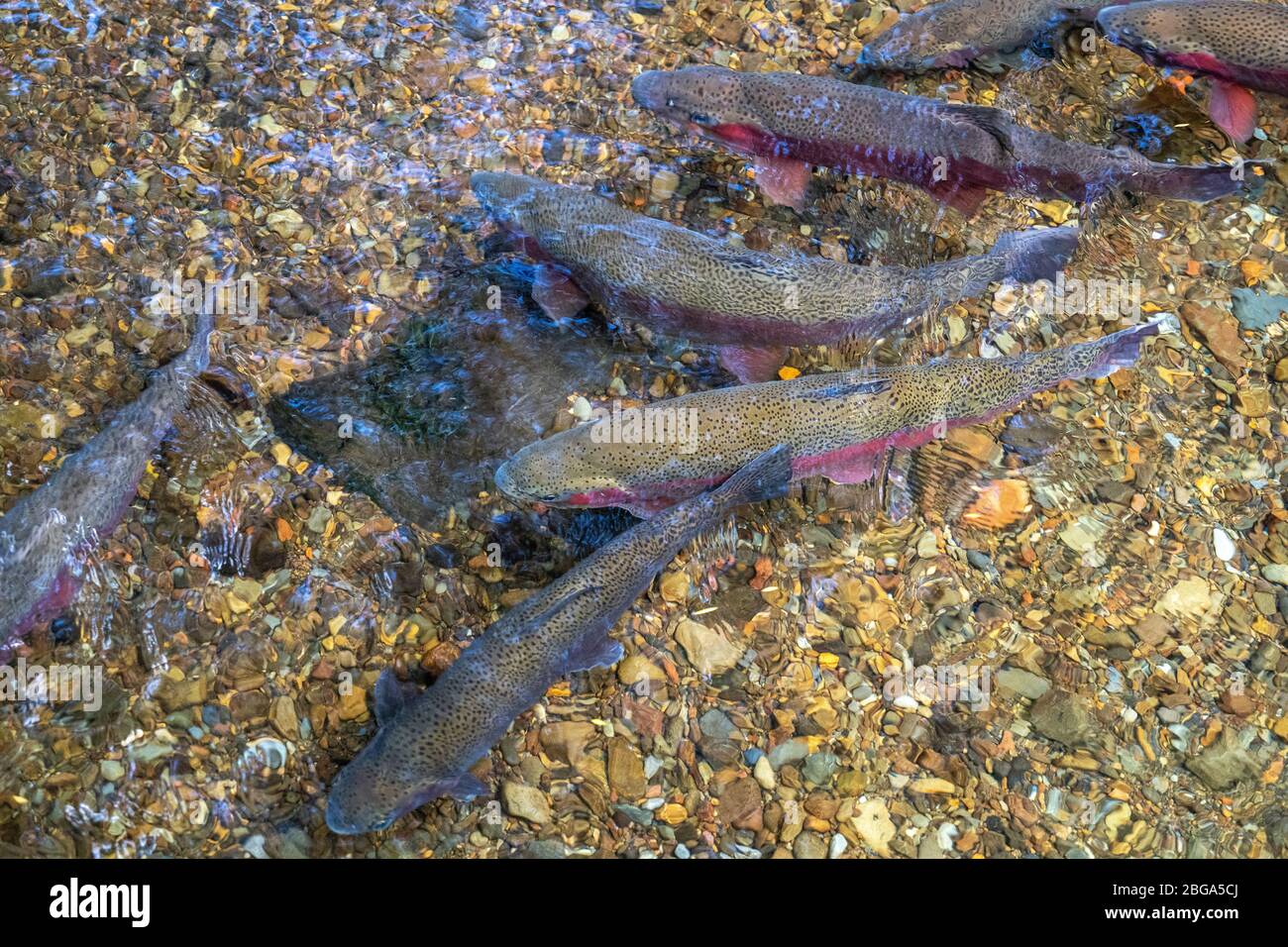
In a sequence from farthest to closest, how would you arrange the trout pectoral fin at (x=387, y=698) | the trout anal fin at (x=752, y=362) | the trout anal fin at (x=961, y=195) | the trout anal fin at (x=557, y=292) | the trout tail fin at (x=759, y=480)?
the trout anal fin at (x=961, y=195), the trout anal fin at (x=557, y=292), the trout anal fin at (x=752, y=362), the trout tail fin at (x=759, y=480), the trout pectoral fin at (x=387, y=698)

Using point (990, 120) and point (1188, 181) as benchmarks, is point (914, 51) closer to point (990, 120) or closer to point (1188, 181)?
point (990, 120)

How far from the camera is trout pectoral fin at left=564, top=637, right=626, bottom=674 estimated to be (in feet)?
14.6

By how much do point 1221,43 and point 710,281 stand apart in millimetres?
4241

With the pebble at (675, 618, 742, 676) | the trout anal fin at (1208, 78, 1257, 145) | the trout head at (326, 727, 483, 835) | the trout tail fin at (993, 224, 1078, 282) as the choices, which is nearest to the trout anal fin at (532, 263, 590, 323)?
the pebble at (675, 618, 742, 676)

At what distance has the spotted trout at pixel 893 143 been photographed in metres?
6.00

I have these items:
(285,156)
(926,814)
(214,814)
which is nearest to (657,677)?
(926,814)

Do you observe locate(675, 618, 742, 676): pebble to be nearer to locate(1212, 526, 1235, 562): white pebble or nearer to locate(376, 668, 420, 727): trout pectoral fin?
locate(376, 668, 420, 727): trout pectoral fin

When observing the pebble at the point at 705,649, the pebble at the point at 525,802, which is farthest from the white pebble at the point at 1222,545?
the pebble at the point at 525,802

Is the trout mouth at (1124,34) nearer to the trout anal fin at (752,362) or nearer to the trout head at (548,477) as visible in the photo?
the trout anal fin at (752,362)

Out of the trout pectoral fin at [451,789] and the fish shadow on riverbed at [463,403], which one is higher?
the fish shadow on riverbed at [463,403]

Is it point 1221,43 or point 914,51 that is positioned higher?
point 1221,43

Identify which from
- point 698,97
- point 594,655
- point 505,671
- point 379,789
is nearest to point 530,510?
point 594,655

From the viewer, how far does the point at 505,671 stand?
14.0 feet

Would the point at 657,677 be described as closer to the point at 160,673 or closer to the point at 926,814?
the point at 926,814
